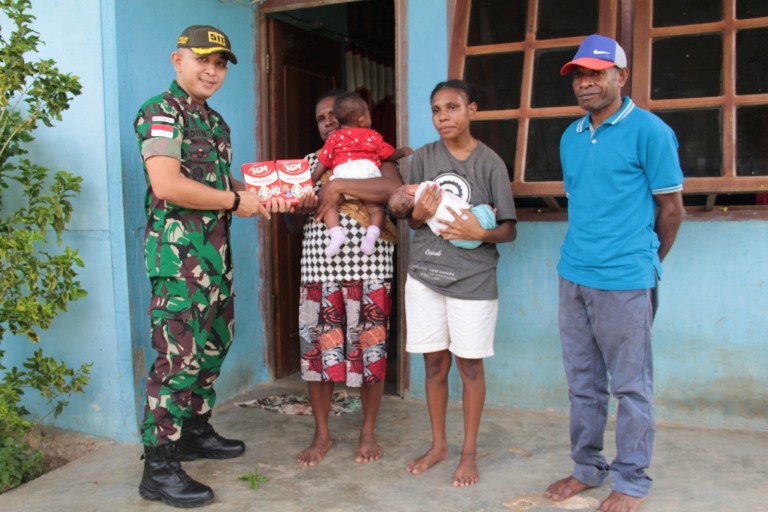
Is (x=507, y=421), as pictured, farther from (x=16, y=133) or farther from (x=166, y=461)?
(x=16, y=133)

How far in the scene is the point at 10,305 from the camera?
3068 millimetres

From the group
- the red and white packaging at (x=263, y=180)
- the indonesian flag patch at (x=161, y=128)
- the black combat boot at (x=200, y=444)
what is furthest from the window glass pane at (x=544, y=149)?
the black combat boot at (x=200, y=444)

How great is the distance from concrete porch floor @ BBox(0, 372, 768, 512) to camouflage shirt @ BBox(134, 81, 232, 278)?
38.6 inches

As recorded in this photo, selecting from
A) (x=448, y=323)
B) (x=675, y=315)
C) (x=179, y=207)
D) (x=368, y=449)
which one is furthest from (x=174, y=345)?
(x=675, y=315)

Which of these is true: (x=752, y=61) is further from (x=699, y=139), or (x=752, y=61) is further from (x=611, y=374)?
(x=611, y=374)

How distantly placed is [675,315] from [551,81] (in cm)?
139

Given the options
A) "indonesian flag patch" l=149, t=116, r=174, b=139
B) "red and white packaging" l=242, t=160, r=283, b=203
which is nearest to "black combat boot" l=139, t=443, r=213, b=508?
"red and white packaging" l=242, t=160, r=283, b=203

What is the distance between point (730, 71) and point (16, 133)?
3373mm

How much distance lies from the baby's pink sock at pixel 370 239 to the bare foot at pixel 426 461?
3.21 feet

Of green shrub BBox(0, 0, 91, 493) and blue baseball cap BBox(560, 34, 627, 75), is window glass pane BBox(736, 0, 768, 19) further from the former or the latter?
green shrub BBox(0, 0, 91, 493)

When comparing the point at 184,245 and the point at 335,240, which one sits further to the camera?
the point at 335,240

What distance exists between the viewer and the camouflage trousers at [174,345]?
2818 mm

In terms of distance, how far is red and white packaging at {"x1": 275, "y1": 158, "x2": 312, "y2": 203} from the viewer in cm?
298

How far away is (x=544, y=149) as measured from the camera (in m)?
3.50
